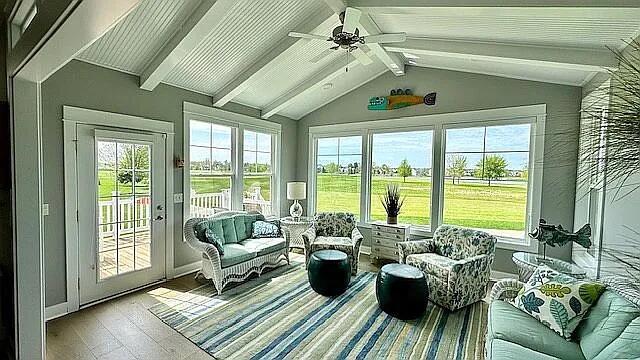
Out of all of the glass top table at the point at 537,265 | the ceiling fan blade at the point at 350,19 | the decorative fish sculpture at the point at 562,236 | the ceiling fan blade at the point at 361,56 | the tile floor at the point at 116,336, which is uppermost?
the ceiling fan blade at the point at 361,56

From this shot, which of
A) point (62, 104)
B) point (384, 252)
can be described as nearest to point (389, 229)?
point (384, 252)

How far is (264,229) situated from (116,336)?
7.47ft

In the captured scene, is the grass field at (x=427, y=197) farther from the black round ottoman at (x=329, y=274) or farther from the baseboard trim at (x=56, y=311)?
the black round ottoman at (x=329, y=274)

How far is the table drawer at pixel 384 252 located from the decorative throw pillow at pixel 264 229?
1.64m

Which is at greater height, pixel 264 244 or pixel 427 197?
pixel 427 197

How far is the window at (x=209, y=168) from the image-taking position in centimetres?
452

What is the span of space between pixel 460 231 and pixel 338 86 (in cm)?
317

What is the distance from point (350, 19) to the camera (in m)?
2.80

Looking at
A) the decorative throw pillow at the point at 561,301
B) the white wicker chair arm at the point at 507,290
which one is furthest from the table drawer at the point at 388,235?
the decorative throw pillow at the point at 561,301

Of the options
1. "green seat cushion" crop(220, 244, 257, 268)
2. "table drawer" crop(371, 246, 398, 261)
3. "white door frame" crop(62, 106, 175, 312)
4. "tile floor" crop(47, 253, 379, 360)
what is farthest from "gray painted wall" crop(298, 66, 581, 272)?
"white door frame" crop(62, 106, 175, 312)

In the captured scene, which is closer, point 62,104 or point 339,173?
point 62,104

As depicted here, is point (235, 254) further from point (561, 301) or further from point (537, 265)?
point (537, 265)

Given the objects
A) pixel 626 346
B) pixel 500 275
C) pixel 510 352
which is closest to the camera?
pixel 626 346

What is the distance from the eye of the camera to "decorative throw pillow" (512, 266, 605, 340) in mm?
2188
